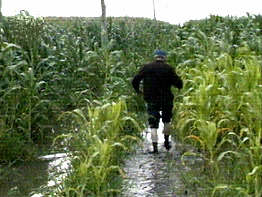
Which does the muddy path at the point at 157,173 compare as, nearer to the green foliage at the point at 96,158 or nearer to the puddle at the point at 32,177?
the green foliage at the point at 96,158

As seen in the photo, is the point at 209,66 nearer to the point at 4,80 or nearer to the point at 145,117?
the point at 145,117

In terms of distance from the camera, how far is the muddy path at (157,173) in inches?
287

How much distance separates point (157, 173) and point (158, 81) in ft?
6.46

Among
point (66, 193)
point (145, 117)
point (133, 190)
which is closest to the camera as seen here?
point (66, 193)

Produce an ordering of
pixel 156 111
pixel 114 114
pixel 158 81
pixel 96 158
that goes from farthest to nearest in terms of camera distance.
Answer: pixel 156 111 < pixel 158 81 < pixel 114 114 < pixel 96 158

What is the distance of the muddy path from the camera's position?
23.9 ft

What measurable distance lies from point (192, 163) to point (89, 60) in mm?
6998

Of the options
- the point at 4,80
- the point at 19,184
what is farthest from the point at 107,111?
the point at 4,80

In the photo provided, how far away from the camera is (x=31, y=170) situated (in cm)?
915

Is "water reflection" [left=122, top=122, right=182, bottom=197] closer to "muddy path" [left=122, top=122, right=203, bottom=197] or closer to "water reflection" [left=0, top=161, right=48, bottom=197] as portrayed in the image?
"muddy path" [left=122, top=122, right=203, bottom=197]

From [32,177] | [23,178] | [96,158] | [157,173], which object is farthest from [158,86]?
[96,158]

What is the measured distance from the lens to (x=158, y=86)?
9812mm

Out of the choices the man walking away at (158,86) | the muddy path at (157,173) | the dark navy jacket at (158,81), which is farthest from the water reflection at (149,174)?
the dark navy jacket at (158,81)

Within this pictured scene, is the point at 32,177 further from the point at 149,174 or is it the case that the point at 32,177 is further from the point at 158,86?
the point at 158,86
